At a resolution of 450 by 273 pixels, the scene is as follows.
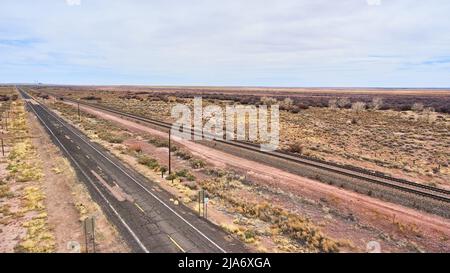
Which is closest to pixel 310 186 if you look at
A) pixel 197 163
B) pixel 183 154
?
pixel 197 163

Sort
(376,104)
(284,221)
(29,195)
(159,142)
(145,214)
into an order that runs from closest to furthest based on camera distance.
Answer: (284,221) < (145,214) < (29,195) < (159,142) < (376,104)

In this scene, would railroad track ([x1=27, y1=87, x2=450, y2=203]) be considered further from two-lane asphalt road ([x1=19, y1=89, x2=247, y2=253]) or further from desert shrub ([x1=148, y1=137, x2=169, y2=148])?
two-lane asphalt road ([x1=19, y1=89, x2=247, y2=253])

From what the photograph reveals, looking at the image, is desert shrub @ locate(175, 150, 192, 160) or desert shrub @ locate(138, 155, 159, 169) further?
desert shrub @ locate(175, 150, 192, 160)

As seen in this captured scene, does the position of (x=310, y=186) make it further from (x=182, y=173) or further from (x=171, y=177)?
(x=171, y=177)

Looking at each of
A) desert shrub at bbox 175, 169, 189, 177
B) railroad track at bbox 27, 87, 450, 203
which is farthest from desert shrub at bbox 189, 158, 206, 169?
railroad track at bbox 27, 87, 450, 203

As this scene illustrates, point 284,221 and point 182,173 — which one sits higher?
point 182,173

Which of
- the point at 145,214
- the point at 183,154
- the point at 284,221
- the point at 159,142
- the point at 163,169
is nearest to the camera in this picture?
the point at 284,221

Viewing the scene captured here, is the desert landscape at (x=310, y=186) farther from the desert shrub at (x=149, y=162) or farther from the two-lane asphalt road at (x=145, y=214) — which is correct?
the two-lane asphalt road at (x=145, y=214)

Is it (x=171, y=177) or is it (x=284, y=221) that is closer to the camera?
(x=284, y=221)

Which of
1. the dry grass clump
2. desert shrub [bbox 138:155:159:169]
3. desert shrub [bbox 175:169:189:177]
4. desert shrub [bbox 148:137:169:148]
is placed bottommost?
the dry grass clump

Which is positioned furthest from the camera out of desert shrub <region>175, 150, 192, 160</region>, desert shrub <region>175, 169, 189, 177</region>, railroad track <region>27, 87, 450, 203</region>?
desert shrub <region>175, 150, 192, 160</region>
